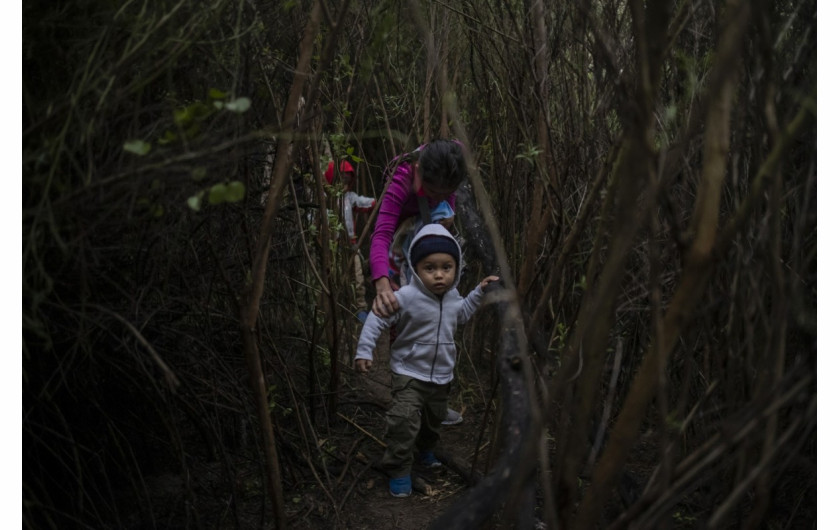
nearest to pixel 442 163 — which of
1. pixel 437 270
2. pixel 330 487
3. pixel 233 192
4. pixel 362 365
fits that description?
pixel 437 270

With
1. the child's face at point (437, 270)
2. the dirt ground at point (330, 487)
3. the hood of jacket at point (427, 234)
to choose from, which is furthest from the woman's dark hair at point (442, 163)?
the dirt ground at point (330, 487)

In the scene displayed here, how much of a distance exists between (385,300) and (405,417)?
1.77 ft

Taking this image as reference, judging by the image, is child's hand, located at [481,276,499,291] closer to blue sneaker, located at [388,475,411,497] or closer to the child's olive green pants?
the child's olive green pants

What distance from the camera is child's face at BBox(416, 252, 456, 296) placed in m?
3.19

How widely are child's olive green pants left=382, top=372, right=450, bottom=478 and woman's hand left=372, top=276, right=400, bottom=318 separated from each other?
1.05ft

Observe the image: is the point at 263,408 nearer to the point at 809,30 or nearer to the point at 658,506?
the point at 658,506

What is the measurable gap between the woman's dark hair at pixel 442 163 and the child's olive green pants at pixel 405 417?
923mm

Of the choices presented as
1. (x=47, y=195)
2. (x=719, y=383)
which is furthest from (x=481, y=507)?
(x=47, y=195)

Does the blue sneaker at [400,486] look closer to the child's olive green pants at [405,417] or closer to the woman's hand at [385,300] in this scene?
the child's olive green pants at [405,417]

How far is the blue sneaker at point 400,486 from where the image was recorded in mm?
3260

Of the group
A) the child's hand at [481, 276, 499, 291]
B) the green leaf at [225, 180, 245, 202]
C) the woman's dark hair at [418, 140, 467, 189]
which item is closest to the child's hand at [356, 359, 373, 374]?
the child's hand at [481, 276, 499, 291]

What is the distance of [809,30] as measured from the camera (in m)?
1.51

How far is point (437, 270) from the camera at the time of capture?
10.5 feet

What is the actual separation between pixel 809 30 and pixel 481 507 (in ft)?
3.96
